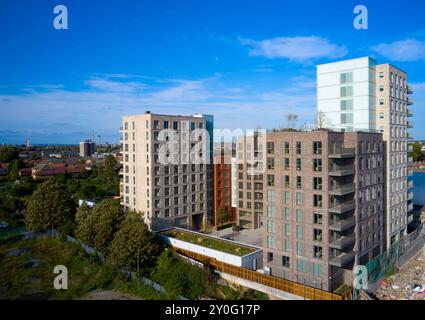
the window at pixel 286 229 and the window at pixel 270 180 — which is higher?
the window at pixel 270 180

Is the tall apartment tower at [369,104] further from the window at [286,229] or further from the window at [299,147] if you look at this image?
the window at [286,229]

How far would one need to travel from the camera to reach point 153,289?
26.7 metres

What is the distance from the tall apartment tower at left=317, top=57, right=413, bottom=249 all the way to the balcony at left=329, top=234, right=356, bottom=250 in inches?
396

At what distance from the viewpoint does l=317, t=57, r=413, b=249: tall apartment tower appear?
3378cm

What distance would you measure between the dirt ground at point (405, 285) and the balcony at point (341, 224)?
6.82 m

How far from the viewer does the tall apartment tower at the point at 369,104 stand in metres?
33.8

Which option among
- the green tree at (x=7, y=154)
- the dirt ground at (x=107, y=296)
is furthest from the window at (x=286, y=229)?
the green tree at (x=7, y=154)

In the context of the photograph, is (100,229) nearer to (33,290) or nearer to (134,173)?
(33,290)

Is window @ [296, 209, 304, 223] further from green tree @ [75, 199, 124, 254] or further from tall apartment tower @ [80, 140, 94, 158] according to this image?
tall apartment tower @ [80, 140, 94, 158]

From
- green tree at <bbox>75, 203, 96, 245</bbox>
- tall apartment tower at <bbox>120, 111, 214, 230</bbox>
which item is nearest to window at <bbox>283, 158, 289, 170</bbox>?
tall apartment tower at <bbox>120, 111, 214, 230</bbox>

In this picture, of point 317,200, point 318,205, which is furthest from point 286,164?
point 318,205

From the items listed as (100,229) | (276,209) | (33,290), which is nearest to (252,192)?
(276,209)

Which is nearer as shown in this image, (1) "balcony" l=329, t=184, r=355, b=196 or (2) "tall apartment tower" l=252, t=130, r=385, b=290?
Answer: (1) "balcony" l=329, t=184, r=355, b=196

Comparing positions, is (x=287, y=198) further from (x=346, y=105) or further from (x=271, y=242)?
(x=346, y=105)
